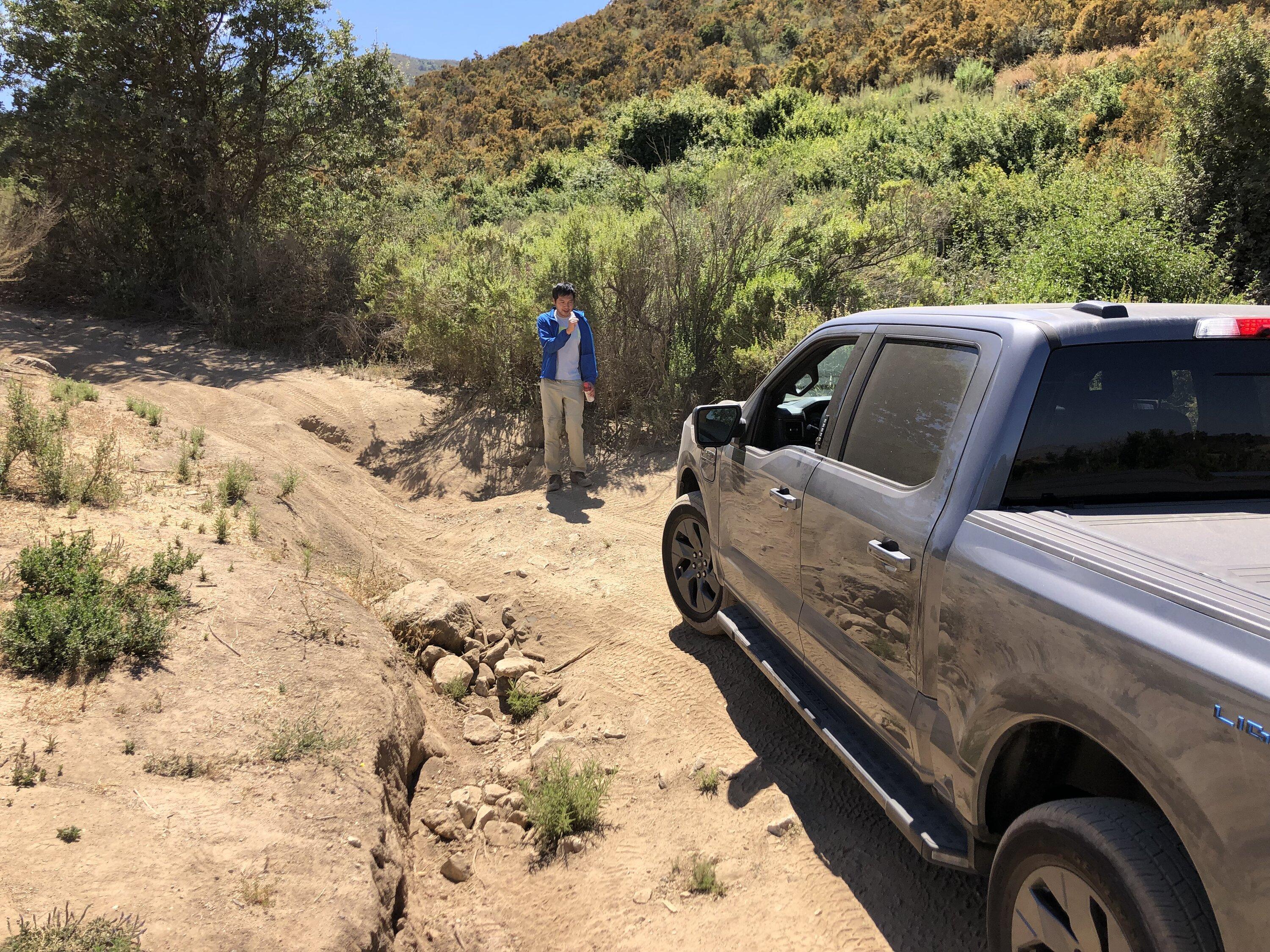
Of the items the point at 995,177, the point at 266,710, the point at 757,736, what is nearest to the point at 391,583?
the point at 266,710

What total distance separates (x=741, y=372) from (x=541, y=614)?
416 cm

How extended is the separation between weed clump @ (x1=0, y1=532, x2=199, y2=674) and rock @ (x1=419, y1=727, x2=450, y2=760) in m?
1.38

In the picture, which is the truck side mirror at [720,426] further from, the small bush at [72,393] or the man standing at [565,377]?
the small bush at [72,393]

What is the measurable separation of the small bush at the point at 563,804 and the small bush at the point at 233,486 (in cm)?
359

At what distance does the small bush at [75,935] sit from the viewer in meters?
2.20

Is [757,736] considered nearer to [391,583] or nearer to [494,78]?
[391,583]

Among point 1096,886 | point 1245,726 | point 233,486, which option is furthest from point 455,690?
point 1245,726

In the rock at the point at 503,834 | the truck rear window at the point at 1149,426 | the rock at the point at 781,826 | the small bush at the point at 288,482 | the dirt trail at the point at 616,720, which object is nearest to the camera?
the truck rear window at the point at 1149,426

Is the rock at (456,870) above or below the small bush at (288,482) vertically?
below

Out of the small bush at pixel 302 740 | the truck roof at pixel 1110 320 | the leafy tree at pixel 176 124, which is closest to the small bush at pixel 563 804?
the small bush at pixel 302 740

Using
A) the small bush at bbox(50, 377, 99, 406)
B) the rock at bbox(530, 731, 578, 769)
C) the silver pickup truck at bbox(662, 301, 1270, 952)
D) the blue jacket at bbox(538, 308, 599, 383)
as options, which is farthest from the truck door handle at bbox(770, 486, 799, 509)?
the small bush at bbox(50, 377, 99, 406)

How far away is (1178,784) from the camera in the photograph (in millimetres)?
1627

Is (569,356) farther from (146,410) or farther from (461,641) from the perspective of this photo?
(146,410)

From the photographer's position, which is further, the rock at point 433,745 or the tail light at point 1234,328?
the rock at point 433,745
